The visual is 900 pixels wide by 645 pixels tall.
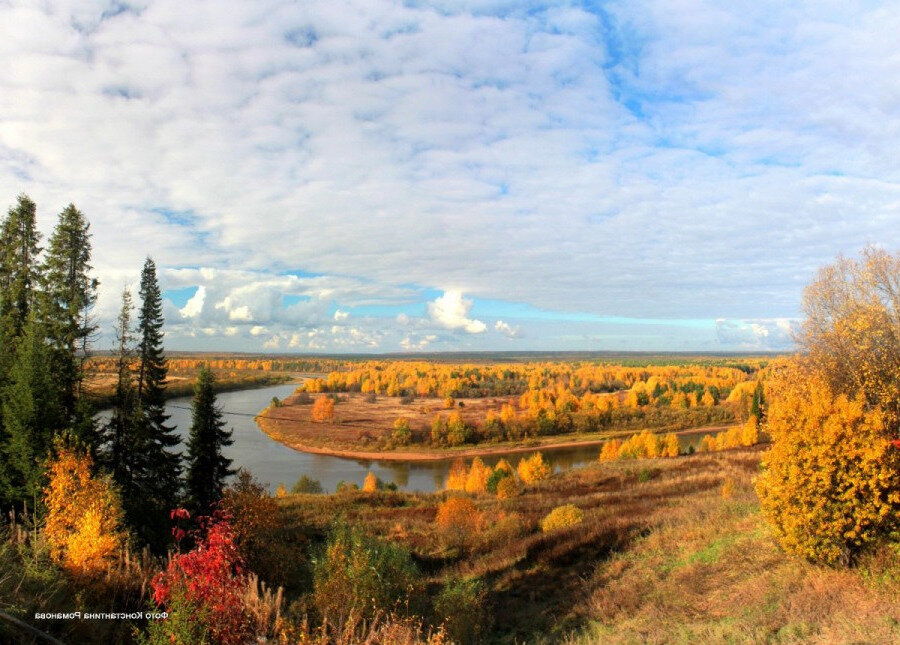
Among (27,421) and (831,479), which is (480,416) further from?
(831,479)

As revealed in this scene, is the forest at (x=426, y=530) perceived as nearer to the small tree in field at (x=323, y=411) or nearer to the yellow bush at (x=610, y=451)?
the yellow bush at (x=610, y=451)

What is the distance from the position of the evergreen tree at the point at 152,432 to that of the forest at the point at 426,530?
12 centimetres

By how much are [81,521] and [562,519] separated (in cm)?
1519

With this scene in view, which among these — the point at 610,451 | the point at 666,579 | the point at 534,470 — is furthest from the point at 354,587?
the point at 610,451

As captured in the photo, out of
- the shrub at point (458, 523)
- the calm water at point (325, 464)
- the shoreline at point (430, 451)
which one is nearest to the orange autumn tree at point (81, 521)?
the shrub at point (458, 523)

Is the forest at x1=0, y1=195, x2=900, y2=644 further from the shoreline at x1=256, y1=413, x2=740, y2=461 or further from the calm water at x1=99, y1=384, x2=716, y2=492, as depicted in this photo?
the shoreline at x1=256, y1=413, x2=740, y2=461

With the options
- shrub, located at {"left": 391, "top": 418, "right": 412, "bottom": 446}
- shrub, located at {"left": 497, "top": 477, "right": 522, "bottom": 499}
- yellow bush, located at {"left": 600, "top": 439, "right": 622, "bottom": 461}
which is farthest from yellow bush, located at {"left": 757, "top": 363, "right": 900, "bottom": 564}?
shrub, located at {"left": 391, "top": 418, "right": 412, "bottom": 446}

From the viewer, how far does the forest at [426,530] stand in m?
7.08

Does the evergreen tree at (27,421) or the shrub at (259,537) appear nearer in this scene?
the shrub at (259,537)

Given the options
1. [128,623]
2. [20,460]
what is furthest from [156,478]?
[128,623]

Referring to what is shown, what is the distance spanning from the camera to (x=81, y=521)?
12.6 metres

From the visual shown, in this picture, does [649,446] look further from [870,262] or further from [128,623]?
[128,623]

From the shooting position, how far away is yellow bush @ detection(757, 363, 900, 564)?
9.09m

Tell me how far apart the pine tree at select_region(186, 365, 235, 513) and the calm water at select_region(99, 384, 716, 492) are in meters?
26.6
